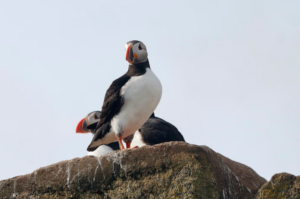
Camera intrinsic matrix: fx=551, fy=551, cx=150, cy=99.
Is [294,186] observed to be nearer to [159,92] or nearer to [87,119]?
[159,92]

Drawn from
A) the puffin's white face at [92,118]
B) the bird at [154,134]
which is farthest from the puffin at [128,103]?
the puffin's white face at [92,118]

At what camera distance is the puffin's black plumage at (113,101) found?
23.2 ft

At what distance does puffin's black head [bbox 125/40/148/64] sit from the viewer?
292 inches

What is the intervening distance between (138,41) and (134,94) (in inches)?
36.3

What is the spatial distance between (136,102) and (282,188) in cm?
263

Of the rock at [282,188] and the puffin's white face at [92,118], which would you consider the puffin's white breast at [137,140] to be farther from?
the rock at [282,188]

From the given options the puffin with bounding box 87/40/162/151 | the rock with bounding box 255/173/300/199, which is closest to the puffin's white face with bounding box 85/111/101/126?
the puffin with bounding box 87/40/162/151

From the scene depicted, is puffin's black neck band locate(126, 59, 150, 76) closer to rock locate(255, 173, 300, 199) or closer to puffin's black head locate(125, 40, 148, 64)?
puffin's black head locate(125, 40, 148, 64)

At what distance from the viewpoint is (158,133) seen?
8.20 m

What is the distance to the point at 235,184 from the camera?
5211mm

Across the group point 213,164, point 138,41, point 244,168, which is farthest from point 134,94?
point 213,164

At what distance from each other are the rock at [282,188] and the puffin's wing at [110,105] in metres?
2.65

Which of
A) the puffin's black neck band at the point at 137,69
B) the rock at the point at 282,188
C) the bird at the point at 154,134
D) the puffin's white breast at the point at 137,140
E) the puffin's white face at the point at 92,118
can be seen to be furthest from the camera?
the puffin's white face at the point at 92,118

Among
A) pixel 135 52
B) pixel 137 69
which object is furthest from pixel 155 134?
pixel 135 52
